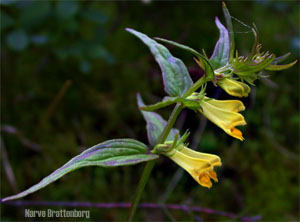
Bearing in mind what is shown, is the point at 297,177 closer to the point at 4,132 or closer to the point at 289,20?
the point at 289,20

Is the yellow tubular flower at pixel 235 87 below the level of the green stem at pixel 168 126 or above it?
above

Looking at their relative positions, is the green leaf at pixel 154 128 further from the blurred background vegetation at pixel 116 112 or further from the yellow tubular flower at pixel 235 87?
the blurred background vegetation at pixel 116 112

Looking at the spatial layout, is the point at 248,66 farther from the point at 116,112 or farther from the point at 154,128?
the point at 116,112

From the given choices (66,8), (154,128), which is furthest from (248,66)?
(66,8)

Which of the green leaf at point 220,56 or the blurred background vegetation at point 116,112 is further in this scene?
the blurred background vegetation at point 116,112

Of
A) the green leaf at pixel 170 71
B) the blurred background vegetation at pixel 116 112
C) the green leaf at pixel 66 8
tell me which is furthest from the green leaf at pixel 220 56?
the green leaf at pixel 66 8

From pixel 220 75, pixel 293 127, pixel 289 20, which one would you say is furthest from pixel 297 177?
pixel 220 75

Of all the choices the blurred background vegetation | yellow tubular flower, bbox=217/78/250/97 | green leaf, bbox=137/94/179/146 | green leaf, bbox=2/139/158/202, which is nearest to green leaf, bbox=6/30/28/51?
the blurred background vegetation
